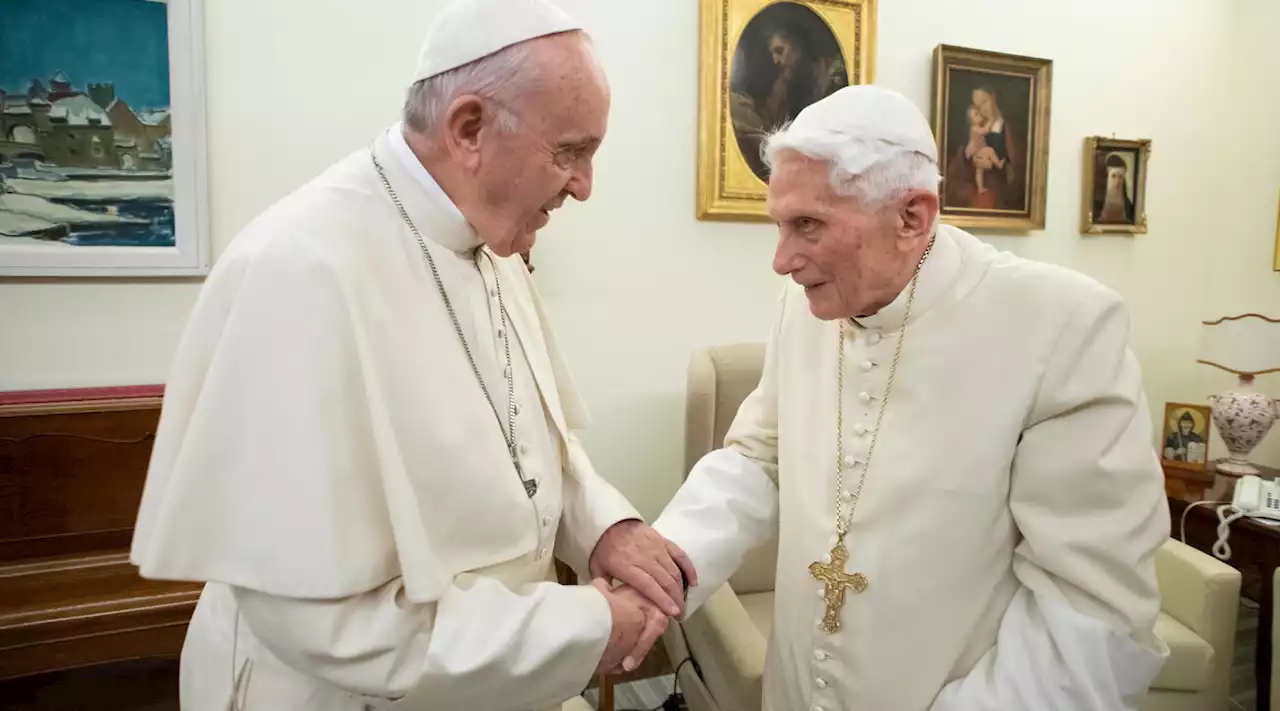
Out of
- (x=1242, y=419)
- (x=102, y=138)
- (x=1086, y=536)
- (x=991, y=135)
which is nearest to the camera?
(x=1086, y=536)

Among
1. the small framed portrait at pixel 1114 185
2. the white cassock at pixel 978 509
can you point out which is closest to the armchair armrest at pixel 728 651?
the white cassock at pixel 978 509

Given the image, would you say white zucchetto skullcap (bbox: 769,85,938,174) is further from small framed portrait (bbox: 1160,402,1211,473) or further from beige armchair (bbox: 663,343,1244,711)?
small framed portrait (bbox: 1160,402,1211,473)

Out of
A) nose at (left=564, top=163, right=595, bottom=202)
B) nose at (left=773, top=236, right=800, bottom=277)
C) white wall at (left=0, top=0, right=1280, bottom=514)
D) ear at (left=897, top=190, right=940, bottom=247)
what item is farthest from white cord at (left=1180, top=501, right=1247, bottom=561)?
nose at (left=564, top=163, right=595, bottom=202)

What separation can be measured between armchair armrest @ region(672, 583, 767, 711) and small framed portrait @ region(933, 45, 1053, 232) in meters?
2.08

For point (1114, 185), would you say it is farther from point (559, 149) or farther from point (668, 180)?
point (559, 149)

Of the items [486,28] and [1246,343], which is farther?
[1246,343]

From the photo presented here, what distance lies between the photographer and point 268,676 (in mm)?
1203

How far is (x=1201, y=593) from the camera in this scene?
7.88 feet

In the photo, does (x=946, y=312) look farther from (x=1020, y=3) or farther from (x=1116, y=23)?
(x=1116, y=23)

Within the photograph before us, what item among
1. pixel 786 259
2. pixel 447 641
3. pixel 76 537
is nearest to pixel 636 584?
pixel 447 641

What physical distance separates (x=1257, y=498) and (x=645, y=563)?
282cm

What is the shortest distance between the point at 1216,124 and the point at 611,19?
3.38 meters

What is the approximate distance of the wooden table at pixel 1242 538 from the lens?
2746 mm

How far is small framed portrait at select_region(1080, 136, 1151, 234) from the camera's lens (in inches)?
148
